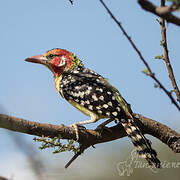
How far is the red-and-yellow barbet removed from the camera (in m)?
3.86

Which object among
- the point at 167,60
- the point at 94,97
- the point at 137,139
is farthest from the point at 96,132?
the point at 167,60

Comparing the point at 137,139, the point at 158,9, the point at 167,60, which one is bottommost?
the point at 137,139

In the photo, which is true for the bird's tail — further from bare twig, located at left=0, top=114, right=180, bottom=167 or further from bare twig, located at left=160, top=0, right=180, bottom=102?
bare twig, located at left=160, top=0, right=180, bottom=102

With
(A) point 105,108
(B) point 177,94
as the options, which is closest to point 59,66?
(A) point 105,108

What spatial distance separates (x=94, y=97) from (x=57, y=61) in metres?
1.25

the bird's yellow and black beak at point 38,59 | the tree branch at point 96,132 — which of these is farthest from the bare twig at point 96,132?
the bird's yellow and black beak at point 38,59

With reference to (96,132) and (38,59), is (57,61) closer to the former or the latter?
(38,59)

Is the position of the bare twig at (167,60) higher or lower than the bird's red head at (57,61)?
higher

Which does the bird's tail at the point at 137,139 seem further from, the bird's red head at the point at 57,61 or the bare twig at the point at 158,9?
the bare twig at the point at 158,9

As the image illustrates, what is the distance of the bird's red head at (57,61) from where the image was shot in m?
5.29

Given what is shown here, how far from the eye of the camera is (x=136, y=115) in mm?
4008

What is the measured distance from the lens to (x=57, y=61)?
17.4 ft

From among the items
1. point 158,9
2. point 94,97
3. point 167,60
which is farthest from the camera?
point 94,97

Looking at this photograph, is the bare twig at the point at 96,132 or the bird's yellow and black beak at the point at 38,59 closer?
the bare twig at the point at 96,132
